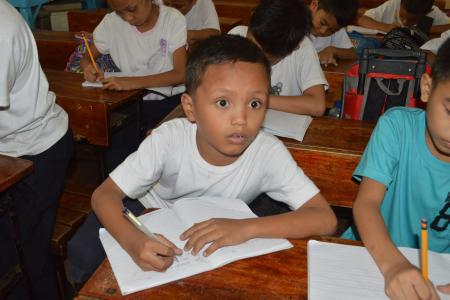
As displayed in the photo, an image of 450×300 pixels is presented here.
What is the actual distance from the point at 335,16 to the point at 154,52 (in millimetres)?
1072

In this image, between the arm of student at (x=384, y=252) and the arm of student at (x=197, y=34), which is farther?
the arm of student at (x=197, y=34)

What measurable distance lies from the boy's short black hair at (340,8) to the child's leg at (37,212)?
170 centimetres

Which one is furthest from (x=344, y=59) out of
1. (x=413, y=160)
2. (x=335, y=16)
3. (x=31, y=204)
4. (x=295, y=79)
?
(x=31, y=204)

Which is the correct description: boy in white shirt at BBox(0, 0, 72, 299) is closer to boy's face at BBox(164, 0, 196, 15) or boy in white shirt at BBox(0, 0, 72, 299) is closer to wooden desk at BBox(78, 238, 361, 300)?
wooden desk at BBox(78, 238, 361, 300)

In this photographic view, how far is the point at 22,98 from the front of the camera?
1538mm

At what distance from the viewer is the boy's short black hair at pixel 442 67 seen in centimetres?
110

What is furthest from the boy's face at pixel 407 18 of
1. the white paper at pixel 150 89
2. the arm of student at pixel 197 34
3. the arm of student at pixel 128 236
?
the arm of student at pixel 128 236

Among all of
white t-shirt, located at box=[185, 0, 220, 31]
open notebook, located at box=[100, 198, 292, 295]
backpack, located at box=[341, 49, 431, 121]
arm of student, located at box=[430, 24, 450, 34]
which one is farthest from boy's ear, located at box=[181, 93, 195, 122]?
arm of student, located at box=[430, 24, 450, 34]

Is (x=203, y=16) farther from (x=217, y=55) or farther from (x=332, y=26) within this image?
(x=217, y=55)

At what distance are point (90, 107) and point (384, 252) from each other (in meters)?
1.55

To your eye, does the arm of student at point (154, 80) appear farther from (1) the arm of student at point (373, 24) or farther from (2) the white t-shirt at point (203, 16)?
(1) the arm of student at point (373, 24)

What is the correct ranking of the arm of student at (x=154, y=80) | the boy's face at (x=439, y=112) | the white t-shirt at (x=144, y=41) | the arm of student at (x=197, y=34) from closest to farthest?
the boy's face at (x=439, y=112)
the arm of student at (x=154, y=80)
the white t-shirt at (x=144, y=41)
the arm of student at (x=197, y=34)

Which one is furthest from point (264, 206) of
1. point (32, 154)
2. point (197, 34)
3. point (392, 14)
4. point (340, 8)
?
point (392, 14)

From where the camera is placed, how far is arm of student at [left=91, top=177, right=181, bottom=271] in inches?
34.9
